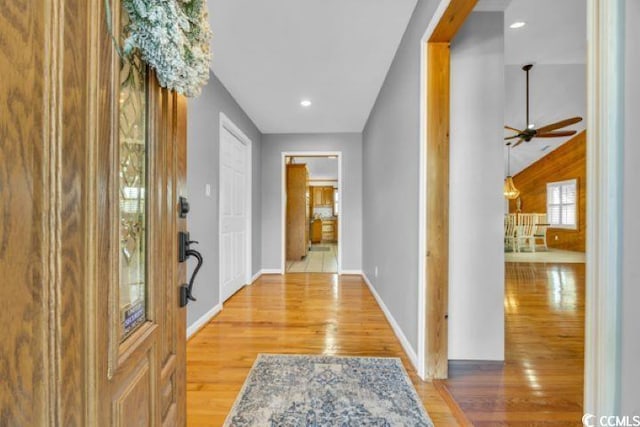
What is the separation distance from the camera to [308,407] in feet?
4.96

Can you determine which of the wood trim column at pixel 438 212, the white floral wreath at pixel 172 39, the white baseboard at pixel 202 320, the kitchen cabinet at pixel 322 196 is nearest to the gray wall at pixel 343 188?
the white baseboard at pixel 202 320

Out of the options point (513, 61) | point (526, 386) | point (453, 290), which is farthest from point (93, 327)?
Result: point (513, 61)

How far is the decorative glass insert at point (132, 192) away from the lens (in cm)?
68

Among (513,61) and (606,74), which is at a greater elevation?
(513,61)

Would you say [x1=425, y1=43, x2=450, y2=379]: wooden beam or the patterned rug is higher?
[x1=425, y1=43, x2=450, y2=379]: wooden beam

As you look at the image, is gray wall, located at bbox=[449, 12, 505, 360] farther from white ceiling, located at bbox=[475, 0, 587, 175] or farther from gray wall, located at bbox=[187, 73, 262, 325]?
gray wall, located at bbox=[187, 73, 262, 325]

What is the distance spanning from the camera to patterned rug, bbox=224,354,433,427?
4.69ft

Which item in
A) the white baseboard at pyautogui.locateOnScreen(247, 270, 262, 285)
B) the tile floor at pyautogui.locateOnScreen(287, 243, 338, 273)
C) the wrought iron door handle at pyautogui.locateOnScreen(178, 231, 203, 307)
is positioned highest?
the wrought iron door handle at pyautogui.locateOnScreen(178, 231, 203, 307)

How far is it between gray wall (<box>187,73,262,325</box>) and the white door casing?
0.56 ft

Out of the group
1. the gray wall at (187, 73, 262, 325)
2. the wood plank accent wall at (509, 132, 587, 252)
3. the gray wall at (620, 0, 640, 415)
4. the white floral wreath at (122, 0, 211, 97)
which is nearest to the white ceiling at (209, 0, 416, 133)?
the gray wall at (187, 73, 262, 325)

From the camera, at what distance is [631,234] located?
1.82ft

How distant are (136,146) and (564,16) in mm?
3257

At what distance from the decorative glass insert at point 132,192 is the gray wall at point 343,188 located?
4061 millimetres

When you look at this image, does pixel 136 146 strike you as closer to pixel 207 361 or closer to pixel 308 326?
pixel 207 361
